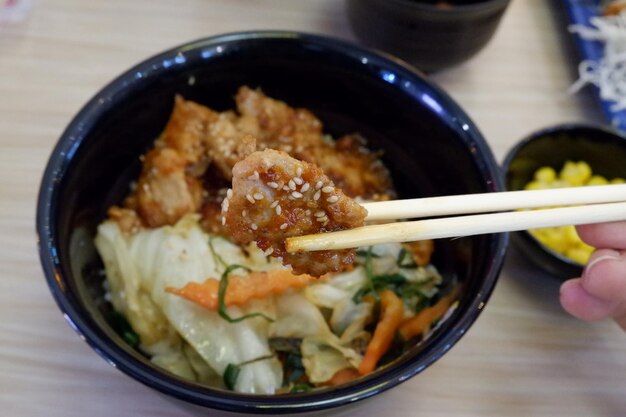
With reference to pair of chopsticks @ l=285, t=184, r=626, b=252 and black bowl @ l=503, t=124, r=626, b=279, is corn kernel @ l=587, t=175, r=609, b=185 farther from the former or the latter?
pair of chopsticks @ l=285, t=184, r=626, b=252

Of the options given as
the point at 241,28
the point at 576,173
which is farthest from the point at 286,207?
the point at 241,28

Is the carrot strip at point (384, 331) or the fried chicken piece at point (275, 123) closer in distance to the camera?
the carrot strip at point (384, 331)

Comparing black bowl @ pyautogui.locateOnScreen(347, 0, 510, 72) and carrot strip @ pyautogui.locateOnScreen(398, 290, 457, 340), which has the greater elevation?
black bowl @ pyautogui.locateOnScreen(347, 0, 510, 72)

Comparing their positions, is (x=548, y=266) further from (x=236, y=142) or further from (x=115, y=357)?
(x=115, y=357)

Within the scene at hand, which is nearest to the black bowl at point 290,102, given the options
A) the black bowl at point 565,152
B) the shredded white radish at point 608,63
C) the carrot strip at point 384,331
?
the carrot strip at point 384,331

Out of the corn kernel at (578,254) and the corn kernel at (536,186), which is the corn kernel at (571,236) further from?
the corn kernel at (536,186)

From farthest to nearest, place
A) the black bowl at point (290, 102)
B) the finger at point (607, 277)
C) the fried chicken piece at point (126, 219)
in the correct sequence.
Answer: the fried chicken piece at point (126, 219)
the finger at point (607, 277)
the black bowl at point (290, 102)

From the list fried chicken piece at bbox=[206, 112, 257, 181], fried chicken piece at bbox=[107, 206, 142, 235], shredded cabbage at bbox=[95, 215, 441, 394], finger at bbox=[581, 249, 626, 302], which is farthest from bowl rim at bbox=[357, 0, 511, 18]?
fried chicken piece at bbox=[107, 206, 142, 235]
